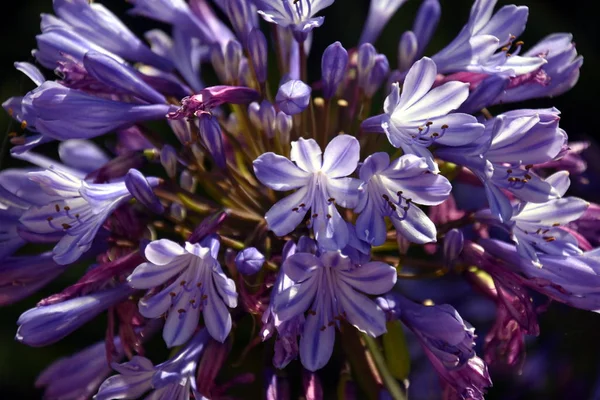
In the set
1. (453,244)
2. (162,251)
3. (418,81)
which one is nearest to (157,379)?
(162,251)

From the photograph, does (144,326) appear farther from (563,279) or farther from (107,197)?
(563,279)

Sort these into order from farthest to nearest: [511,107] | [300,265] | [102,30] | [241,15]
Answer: [511,107] → [102,30] → [241,15] → [300,265]

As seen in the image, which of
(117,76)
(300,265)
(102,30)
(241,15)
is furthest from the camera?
(102,30)

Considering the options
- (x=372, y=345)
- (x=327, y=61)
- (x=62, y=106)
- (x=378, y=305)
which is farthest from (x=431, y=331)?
(x=62, y=106)

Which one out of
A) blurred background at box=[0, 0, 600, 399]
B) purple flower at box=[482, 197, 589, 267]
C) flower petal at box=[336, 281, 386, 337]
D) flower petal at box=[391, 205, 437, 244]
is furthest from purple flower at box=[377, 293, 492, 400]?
blurred background at box=[0, 0, 600, 399]

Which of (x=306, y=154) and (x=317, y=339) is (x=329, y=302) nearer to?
(x=317, y=339)

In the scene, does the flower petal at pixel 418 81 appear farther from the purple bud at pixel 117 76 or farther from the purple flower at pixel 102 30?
the purple flower at pixel 102 30
